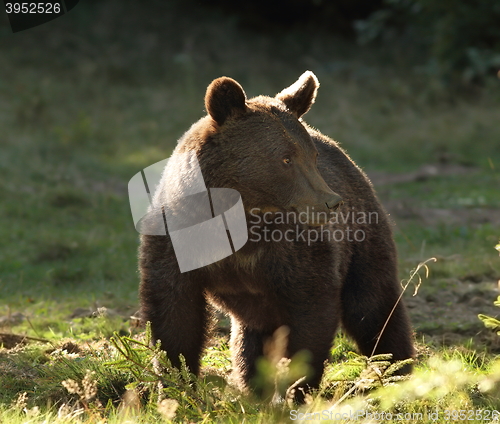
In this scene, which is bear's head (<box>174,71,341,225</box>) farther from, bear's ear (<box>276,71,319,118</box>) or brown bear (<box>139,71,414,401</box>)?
bear's ear (<box>276,71,319,118</box>)

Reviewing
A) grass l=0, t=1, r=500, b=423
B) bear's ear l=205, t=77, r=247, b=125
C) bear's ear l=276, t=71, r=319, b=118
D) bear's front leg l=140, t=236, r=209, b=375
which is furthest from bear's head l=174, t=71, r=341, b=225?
grass l=0, t=1, r=500, b=423

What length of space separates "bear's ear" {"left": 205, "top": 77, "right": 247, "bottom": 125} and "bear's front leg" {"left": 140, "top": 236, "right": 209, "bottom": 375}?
76 cm

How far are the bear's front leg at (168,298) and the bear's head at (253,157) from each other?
0.49 meters

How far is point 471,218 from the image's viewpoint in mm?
9125

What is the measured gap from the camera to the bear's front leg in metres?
3.83

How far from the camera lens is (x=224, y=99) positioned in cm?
383

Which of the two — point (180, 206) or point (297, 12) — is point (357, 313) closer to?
point (180, 206)

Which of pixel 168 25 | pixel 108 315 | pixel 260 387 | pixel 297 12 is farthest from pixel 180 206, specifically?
pixel 297 12

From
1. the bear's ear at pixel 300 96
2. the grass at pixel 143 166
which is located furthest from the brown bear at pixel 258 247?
the grass at pixel 143 166

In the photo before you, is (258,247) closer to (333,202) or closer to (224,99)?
(333,202)

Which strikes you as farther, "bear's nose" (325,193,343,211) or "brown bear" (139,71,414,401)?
"brown bear" (139,71,414,401)

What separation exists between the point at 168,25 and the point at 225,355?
1561cm

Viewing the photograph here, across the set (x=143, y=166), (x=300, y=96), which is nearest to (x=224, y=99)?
(x=300, y=96)

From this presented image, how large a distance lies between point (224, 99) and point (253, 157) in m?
0.36
